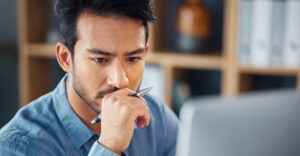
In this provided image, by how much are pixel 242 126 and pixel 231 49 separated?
142 centimetres

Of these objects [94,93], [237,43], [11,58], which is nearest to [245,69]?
[237,43]

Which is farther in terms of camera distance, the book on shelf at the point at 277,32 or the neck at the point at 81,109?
the book on shelf at the point at 277,32

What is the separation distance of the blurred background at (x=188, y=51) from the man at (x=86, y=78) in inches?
36.3

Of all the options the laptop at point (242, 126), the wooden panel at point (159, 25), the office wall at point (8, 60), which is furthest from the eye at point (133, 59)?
the office wall at point (8, 60)

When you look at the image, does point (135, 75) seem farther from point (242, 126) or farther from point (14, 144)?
point (242, 126)

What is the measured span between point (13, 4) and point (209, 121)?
265cm

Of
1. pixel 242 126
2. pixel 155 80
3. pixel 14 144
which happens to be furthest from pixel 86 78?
pixel 155 80

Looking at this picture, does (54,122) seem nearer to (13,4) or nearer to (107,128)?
(107,128)

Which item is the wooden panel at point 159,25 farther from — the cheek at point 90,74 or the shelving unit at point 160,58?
the cheek at point 90,74

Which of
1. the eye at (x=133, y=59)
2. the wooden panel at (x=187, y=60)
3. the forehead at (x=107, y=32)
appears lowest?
the wooden panel at (x=187, y=60)

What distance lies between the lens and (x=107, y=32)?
103cm

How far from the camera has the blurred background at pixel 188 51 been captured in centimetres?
187

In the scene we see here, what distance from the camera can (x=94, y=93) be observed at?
1073 millimetres

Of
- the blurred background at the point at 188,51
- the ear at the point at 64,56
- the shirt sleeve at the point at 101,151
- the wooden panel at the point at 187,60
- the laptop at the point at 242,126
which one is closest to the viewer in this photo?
the laptop at the point at 242,126
